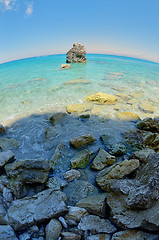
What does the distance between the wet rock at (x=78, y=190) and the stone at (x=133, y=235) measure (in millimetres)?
1239

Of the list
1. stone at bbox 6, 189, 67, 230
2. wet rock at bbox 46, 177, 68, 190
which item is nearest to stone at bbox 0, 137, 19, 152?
wet rock at bbox 46, 177, 68, 190

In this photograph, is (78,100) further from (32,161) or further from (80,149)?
(32,161)

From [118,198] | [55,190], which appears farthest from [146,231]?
[55,190]

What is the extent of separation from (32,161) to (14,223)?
55.1 inches

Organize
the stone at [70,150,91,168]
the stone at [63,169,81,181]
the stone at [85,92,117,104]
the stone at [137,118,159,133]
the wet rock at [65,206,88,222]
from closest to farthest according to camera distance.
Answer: the wet rock at [65,206,88,222] → the stone at [63,169,81,181] → the stone at [70,150,91,168] → the stone at [137,118,159,133] → the stone at [85,92,117,104]

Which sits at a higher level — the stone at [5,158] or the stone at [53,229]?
the stone at [5,158]

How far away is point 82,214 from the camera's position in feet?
8.19

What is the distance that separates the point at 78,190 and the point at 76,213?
0.83 m

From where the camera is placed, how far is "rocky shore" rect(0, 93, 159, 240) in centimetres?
213

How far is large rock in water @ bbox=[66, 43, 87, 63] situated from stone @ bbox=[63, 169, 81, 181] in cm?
4546

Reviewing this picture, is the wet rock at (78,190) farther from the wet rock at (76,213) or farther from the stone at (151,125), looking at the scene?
the stone at (151,125)

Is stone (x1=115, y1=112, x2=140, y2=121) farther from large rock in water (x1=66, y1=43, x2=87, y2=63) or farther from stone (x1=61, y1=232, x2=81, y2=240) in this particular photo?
large rock in water (x1=66, y1=43, x2=87, y2=63)

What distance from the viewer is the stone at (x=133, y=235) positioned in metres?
1.84

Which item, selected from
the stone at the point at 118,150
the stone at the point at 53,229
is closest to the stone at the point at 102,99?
the stone at the point at 118,150
